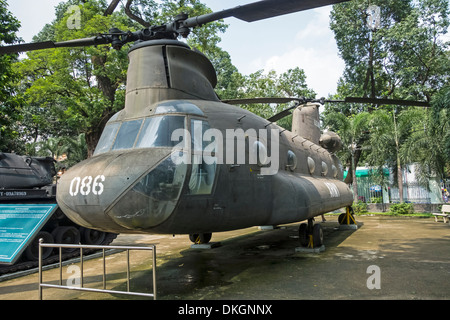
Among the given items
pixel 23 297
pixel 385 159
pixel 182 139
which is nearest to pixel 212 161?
pixel 182 139

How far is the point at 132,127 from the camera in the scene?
17.0 feet

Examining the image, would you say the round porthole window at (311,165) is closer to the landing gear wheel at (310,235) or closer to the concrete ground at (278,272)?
the landing gear wheel at (310,235)

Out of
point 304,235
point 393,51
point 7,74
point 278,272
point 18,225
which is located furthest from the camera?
point 393,51

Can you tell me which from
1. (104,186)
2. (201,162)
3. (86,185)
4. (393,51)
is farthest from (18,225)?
(393,51)

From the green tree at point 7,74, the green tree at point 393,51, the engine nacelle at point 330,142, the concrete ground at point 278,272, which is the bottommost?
the concrete ground at point 278,272

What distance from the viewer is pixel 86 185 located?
14.6 feet

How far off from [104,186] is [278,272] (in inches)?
152

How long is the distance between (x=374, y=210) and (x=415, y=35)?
13.3 meters

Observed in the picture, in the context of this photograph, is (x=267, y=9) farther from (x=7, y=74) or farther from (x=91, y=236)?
(x=7, y=74)

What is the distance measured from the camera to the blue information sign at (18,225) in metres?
6.64

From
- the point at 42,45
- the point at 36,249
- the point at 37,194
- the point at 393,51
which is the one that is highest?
the point at 393,51

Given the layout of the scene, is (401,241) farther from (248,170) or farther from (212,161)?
(212,161)

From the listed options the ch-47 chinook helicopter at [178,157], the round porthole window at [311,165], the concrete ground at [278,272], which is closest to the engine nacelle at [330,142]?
the round porthole window at [311,165]

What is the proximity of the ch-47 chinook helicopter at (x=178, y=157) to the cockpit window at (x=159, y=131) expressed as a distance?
0.02m
